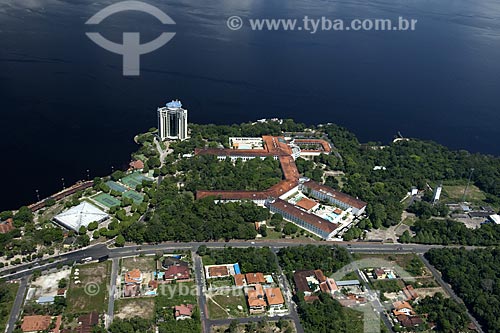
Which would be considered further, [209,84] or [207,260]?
[209,84]

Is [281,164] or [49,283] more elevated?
[281,164]

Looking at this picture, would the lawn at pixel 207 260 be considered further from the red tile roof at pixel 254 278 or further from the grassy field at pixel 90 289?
the grassy field at pixel 90 289

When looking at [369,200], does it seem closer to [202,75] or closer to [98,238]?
[98,238]

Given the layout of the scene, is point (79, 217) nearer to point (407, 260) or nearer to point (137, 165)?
point (137, 165)

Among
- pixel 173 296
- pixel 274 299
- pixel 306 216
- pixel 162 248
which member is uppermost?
pixel 306 216

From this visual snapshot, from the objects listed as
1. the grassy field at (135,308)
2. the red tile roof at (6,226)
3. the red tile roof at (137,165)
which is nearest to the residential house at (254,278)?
the grassy field at (135,308)

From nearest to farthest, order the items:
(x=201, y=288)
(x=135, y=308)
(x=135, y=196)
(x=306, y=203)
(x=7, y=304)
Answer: (x=7, y=304) < (x=135, y=308) < (x=201, y=288) < (x=135, y=196) < (x=306, y=203)

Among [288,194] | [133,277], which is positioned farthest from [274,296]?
[288,194]

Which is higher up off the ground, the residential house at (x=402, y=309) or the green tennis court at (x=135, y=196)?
the green tennis court at (x=135, y=196)
